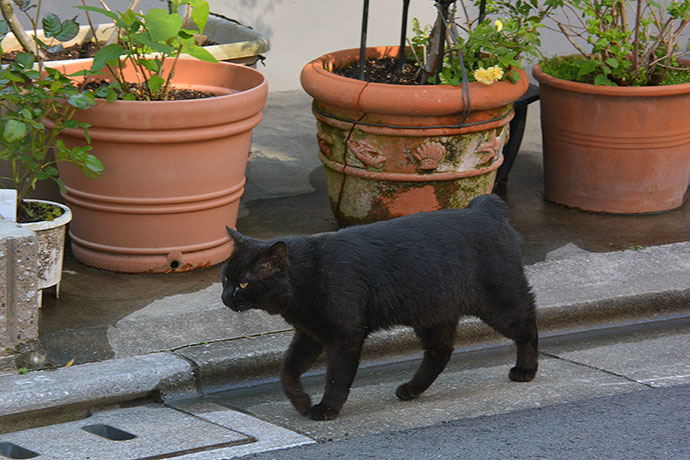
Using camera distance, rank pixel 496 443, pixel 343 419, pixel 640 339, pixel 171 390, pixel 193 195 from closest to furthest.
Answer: pixel 496 443, pixel 343 419, pixel 171 390, pixel 640 339, pixel 193 195

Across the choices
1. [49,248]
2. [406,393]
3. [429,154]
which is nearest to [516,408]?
[406,393]

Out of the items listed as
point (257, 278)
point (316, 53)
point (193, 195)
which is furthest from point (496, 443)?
point (316, 53)

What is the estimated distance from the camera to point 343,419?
122 inches

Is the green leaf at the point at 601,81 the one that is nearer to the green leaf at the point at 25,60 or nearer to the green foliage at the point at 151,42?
the green foliage at the point at 151,42

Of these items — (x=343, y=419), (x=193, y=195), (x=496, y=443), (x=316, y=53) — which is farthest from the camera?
(x=316, y=53)

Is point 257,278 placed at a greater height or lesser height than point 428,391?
greater

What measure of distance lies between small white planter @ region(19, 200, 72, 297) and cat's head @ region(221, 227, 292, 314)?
3.88 ft

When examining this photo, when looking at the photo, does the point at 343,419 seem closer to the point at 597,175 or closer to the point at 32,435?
the point at 32,435

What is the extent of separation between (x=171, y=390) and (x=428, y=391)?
966mm

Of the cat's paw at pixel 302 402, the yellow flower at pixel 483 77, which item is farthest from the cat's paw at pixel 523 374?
the yellow flower at pixel 483 77

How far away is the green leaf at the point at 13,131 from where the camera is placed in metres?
3.59

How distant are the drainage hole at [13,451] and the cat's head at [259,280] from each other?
30.5 inches

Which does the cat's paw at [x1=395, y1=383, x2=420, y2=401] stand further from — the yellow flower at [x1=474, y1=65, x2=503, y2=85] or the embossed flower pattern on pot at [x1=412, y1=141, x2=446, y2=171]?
the yellow flower at [x1=474, y1=65, x2=503, y2=85]

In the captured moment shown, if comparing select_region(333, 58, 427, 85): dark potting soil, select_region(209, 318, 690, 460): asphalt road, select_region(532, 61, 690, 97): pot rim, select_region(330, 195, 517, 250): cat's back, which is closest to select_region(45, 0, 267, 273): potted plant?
select_region(333, 58, 427, 85): dark potting soil
